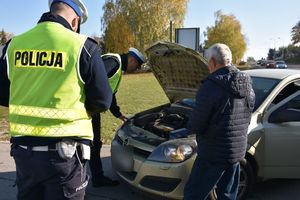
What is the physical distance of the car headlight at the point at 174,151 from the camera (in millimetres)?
4309

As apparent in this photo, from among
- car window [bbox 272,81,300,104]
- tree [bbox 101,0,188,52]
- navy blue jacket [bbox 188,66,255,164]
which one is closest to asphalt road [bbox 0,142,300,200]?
car window [bbox 272,81,300,104]

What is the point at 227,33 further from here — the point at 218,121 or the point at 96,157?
the point at 218,121

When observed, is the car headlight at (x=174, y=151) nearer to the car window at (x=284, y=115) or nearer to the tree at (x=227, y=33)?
the car window at (x=284, y=115)

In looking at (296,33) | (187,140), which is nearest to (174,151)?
(187,140)

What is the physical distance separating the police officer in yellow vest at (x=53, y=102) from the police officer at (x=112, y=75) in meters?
2.24

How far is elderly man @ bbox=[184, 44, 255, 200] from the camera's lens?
3.51 metres

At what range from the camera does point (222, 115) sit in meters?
3.53

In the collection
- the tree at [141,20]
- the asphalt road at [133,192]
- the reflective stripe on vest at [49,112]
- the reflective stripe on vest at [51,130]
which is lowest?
the asphalt road at [133,192]

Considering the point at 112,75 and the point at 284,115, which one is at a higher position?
the point at 112,75

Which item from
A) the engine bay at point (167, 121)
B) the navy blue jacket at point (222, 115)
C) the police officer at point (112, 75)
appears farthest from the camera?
the police officer at point (112, 75)

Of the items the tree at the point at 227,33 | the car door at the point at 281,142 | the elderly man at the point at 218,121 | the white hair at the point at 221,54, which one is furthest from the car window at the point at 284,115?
the tree at the point at 227,33

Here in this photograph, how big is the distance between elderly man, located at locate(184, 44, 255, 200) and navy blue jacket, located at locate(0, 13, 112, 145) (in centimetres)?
108

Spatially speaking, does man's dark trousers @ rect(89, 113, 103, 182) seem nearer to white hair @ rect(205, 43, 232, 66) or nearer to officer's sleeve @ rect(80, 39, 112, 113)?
white hair @ rect(205, 43, 232, 66)

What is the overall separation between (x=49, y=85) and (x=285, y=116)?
3.01 metres
